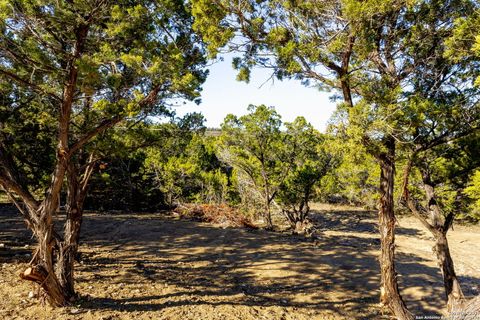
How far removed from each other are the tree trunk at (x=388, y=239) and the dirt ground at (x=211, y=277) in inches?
30.4

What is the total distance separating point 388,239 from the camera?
6379 mm

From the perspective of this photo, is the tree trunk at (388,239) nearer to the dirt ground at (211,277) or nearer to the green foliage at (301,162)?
the dirt ground at (211,277)

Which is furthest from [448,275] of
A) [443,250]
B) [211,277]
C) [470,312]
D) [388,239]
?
[211,277]

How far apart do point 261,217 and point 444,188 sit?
13.5 metres

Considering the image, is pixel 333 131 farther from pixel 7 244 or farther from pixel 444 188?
pixel 7 244

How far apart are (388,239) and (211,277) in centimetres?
476

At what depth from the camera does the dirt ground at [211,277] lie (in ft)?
19.8

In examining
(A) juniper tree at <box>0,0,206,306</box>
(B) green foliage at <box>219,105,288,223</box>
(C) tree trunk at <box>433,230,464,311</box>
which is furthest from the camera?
(B) green foliage at <box>219,105,288,223</box>

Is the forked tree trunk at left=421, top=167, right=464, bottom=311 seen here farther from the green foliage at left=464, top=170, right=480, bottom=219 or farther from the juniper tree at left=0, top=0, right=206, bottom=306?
the juniper tree at left=0, top=0, right=206, bottom=306

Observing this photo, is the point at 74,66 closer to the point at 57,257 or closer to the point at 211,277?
the point at 57,257

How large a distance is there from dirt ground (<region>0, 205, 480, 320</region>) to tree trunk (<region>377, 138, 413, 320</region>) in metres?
0.77

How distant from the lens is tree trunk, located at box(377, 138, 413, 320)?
632 centimetres

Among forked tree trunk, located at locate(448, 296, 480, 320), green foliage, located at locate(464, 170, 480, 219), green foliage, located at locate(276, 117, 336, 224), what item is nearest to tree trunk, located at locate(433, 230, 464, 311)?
green foliage, located at locate(464, 170, 480, 219)

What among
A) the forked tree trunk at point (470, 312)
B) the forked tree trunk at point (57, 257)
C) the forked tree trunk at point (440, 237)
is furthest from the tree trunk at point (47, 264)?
the forked tree trunk at point (440, 237)
